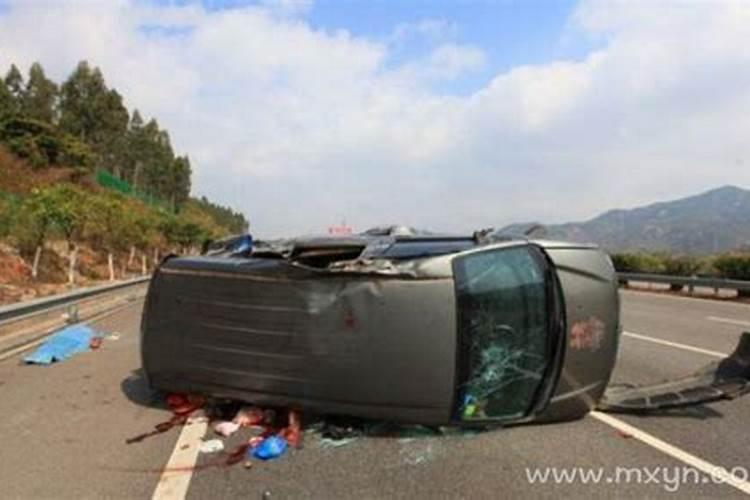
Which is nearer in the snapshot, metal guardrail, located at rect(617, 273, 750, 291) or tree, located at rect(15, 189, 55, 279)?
metal guardrail, located at rect(617, 273, 750, 291)

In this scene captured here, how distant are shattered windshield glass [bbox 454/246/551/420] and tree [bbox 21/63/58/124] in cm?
7685

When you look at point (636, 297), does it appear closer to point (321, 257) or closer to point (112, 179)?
point (321, 257)

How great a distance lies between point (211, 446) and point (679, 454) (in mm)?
3172

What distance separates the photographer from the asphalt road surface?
4.68 metres

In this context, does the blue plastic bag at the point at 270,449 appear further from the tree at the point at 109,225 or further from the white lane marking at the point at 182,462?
the tree at the point at 109,225

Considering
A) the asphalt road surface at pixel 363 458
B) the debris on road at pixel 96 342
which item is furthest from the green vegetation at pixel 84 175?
the asphalt road surface at pixel 363 458

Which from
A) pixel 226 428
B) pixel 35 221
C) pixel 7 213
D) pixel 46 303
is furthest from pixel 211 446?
pixel 7 213

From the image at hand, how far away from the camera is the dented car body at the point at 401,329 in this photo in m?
5.41

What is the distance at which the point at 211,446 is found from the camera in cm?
550

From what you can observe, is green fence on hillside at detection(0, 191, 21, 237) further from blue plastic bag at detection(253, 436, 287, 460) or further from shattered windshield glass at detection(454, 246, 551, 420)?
shattered windshield glass at detection(454, 246, 551, 420)

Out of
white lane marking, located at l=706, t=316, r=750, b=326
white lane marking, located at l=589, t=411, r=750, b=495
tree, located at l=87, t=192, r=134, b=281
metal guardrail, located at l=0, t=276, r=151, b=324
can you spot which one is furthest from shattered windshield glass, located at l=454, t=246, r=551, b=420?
tree, located at l=87, t=192, r=134, b=281

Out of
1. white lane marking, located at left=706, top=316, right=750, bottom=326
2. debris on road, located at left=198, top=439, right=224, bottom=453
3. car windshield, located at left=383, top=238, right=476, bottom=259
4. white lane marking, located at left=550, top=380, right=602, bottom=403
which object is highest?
car windshield, located at left=383, top=238, right=476, bottom=259

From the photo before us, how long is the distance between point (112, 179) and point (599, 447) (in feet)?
239

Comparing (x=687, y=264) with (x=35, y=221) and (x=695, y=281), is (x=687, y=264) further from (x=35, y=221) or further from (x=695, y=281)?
(x=35, y=221)
